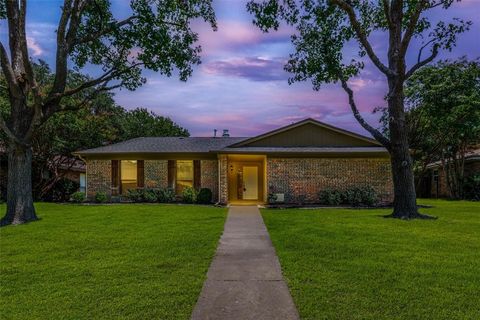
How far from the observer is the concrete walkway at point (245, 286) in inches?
162

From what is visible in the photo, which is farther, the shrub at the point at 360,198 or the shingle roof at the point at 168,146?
the shingle roof at the point at 168,146

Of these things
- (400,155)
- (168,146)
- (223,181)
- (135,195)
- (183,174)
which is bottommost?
(135,195)

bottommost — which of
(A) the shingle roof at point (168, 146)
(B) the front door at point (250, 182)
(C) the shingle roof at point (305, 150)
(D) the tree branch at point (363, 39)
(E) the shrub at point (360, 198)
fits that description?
(E) the shrub at point (360, 198)

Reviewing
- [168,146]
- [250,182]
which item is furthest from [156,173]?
→ [250,182]

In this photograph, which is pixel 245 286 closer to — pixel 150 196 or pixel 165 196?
pixel 165 196

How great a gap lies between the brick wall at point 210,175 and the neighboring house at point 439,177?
694 inches

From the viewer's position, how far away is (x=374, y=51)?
14133 millimetres

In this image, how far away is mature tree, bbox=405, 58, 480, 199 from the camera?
22.0m

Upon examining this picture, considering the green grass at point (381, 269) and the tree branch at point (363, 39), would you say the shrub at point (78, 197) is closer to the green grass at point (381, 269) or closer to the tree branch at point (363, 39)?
the green grass at point (381, 269)

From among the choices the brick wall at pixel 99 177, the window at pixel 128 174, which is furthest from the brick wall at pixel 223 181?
the brick wall at pixel 99 177

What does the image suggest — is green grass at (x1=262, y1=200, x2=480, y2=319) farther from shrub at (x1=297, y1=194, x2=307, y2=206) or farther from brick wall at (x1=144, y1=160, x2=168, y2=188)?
brick wall at (x1=144, y1=160, x2=168, y2=188)

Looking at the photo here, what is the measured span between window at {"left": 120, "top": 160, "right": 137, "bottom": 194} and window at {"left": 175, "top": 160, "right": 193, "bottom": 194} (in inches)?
96.9

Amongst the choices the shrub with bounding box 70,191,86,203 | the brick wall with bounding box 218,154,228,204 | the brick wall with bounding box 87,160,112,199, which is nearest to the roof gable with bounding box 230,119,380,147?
the brick wall with bounding box 218,154,228,204

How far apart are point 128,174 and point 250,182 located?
706cm
